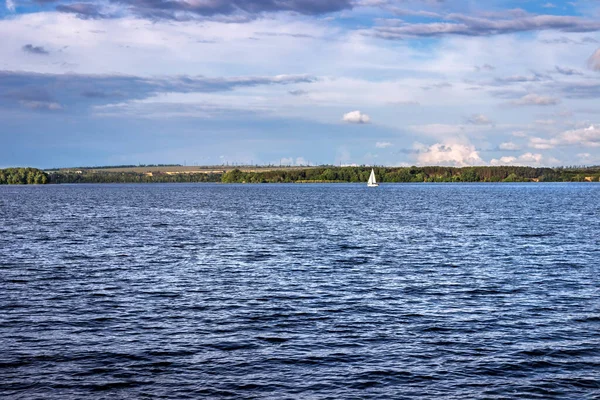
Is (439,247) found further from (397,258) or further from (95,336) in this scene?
(95,336)

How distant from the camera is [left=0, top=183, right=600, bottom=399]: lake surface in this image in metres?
21.7

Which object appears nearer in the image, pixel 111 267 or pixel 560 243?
pixel 111 267

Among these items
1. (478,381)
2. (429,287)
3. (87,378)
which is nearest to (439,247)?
(429,287)

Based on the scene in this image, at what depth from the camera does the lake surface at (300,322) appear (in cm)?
2167

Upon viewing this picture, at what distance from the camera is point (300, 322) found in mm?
29516

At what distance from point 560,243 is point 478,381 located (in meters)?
43.6

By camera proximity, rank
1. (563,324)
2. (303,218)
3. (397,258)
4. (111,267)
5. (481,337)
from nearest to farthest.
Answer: (481,337)
(563,324)
(111,267)
(397,258)
(303,218)

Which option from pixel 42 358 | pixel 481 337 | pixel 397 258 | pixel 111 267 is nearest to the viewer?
pixel 42 358

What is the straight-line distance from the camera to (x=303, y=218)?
103 meters

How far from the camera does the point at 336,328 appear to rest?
2844 centimetres

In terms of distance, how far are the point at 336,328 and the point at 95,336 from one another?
9.82 metres

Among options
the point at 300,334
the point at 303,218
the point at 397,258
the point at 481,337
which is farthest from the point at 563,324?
the point at 303,218

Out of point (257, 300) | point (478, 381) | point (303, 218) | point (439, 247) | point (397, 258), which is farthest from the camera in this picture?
point (303, 218)

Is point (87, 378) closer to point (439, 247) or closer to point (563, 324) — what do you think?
point (563, 324)
